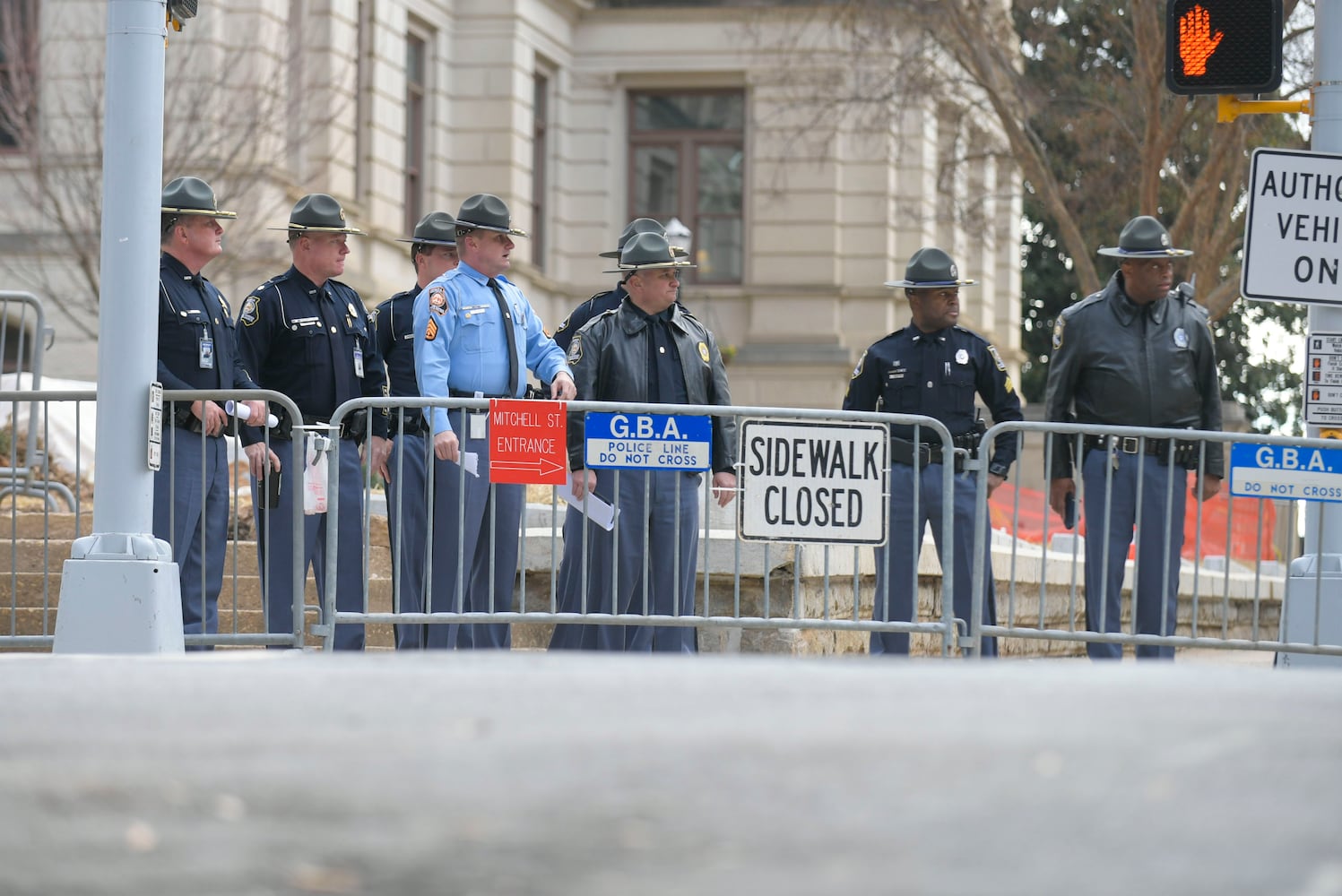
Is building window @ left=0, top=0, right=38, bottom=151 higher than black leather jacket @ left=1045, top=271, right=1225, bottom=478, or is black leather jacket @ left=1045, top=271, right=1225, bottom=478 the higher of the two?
building window @ left=0, top=0, right=38, bottom=151

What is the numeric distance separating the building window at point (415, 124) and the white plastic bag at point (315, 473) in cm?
2199

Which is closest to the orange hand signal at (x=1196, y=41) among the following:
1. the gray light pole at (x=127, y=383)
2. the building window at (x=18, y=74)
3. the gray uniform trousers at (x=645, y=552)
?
the gray uniform trousers at (x=645, y=552)

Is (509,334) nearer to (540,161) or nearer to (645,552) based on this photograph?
(645,552)

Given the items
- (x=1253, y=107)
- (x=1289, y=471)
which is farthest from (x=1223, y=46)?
(x=1289, y=471)

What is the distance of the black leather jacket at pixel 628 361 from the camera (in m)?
9.47

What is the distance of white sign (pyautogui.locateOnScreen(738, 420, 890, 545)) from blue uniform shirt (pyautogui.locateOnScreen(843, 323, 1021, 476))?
769 mm

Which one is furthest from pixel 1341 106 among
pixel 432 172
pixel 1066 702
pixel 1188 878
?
pixel 432 172

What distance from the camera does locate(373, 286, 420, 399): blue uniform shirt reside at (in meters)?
9.99

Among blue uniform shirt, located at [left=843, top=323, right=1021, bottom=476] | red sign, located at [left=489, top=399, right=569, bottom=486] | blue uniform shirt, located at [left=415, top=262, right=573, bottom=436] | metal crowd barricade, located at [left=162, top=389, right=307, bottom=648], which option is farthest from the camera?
blue uniform shirt, located at [left=843, top=323, right=1021, bottom=476]

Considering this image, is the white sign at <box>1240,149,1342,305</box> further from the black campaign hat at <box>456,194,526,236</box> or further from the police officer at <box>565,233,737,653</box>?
the black campaign hat at <box>456,194,526,236</box>

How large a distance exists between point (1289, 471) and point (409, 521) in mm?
3614

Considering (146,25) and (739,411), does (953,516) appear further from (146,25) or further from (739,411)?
(146,25)

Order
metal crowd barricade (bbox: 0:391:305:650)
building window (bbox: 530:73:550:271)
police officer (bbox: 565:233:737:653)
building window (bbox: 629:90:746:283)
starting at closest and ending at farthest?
1. metal crowd barricade (bbox: 0:391:305:650)
2. police officer (bbox: 565:233:737:653)
3. building window (bbox: 530:73:550:271)
4. building window (bbox: 629:90:746:283)

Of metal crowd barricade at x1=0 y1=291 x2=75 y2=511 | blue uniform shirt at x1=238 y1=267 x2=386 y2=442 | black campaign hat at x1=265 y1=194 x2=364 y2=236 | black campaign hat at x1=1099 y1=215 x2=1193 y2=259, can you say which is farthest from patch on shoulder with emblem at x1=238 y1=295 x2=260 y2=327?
black campaign hat at x1=1099 y1=215 x2=1193 y2=259
